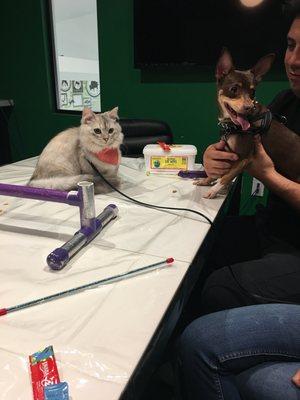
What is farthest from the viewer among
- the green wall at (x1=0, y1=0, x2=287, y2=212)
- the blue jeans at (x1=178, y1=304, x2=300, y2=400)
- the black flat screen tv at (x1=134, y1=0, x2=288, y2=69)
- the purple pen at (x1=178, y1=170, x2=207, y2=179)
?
the green wall at (x1=0, y1=0, x2=287, y2=212)

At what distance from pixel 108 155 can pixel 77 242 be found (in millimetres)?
508

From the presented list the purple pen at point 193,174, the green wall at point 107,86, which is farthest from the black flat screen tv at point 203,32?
the purple pen at point 193,174

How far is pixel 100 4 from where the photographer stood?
2.59 meters

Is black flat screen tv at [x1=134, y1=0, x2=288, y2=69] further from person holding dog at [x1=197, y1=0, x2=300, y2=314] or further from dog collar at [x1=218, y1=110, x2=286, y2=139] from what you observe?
dog collar at [x1=218, y1=110, x2=286, y2=139]

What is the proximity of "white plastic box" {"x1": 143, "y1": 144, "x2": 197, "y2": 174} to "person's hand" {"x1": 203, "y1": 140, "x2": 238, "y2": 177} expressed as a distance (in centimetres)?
21

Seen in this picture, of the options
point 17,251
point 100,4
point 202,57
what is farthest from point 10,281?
point 100,4

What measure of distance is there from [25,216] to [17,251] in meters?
0.24

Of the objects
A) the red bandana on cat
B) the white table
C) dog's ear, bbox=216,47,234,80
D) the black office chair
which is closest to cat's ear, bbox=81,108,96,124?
the red bandana on cat

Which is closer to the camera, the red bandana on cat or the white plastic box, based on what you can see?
the red bandana on cat

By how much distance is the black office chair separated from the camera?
6.70 ft

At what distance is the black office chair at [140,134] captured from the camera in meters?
2.04

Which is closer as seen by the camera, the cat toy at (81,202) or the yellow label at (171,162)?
the cat toy at (81,202)

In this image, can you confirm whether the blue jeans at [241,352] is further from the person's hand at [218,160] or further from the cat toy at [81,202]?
the person's hand at [218,160]

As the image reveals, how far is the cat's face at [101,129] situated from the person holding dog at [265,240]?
37cm
